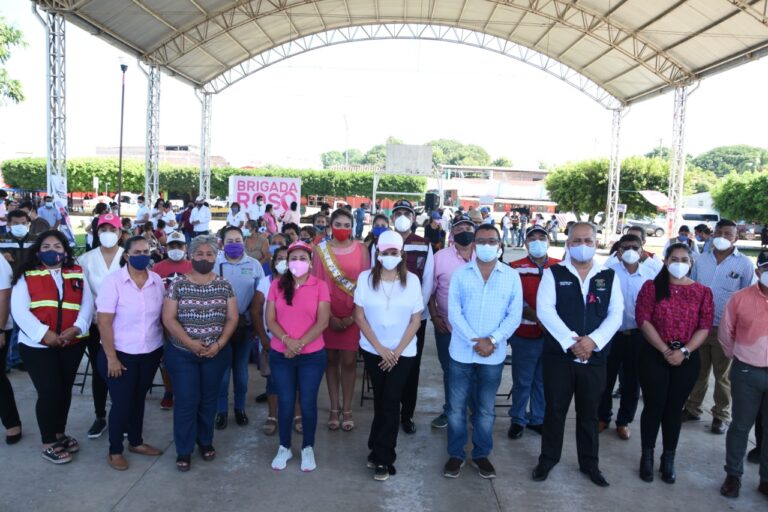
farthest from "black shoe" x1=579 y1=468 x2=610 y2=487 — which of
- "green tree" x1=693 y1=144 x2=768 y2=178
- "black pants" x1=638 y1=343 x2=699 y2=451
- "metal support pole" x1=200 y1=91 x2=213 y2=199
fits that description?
"green tree" x1=693 y1=144 x2=768 y2=178

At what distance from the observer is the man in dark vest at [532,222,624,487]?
3.83 m

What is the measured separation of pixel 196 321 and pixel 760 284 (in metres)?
3.84

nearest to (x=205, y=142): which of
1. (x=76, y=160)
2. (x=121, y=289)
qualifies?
(x=121, y=289)

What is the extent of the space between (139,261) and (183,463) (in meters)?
1.42

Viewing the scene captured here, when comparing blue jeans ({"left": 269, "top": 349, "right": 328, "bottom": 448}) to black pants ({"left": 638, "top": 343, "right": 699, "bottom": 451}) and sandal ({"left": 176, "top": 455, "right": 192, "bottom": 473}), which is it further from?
black pants ({"left": 638, "top": 343, "right": 699, "bottom": 451})

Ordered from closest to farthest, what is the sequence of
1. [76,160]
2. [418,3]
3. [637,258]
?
1. [637,258]
2. [418,3]
3. [76,160]

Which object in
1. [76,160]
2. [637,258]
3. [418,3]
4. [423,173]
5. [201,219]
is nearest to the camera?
[637,258]

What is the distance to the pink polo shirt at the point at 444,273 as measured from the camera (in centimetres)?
474

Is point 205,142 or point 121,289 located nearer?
point 121,289

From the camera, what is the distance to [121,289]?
3.82 meters

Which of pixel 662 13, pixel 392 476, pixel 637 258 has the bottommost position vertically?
pixel 392 476

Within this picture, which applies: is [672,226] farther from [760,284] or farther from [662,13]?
[760,284]

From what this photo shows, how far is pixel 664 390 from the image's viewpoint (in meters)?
3.98

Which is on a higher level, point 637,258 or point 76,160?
point 76,160
